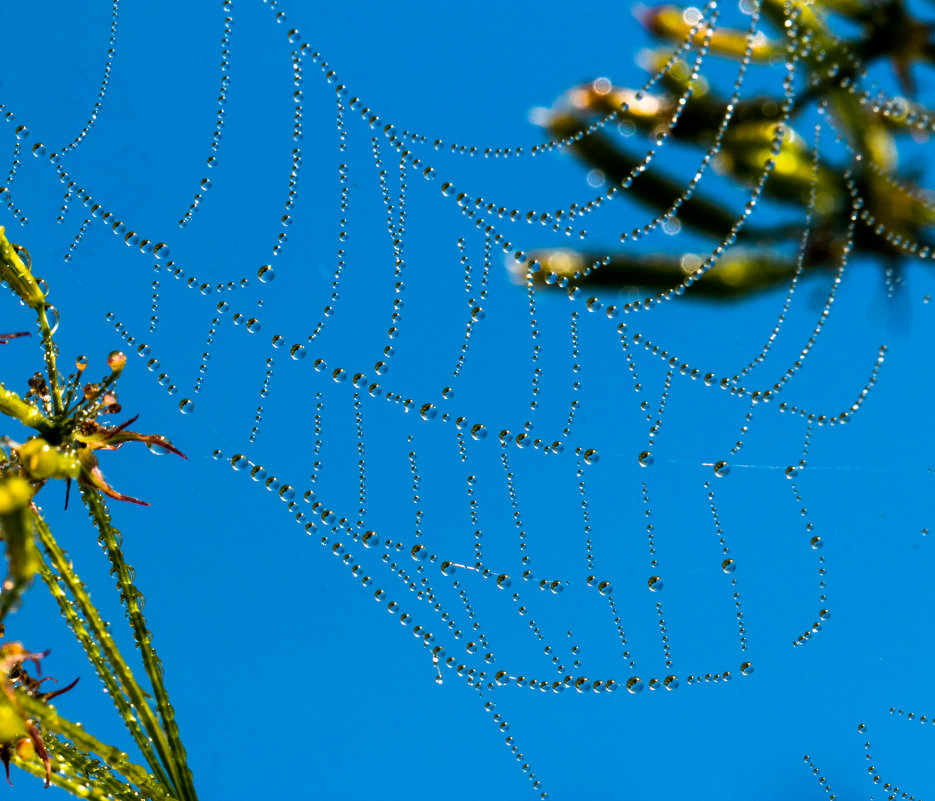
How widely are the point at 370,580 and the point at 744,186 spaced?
2.06m

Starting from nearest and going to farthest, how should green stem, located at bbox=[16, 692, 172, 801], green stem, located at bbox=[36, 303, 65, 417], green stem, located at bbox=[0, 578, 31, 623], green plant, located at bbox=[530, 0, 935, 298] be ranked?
green stem, located at bbox=[0, 578, 31, 623], green stem, located at bbox=[16, 692, 172, 801], green stem, located at bbox=[36, 303, 65, 417], green plant, located at bbox=[530, 0, 935, 298]

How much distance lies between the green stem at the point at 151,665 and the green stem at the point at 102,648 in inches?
1.7

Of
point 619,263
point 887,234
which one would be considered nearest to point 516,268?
point 619,263

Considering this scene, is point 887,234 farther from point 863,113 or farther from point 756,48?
point 756,48

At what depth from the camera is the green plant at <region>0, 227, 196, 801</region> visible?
179 centimetres

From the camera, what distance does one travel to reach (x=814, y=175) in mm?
2945

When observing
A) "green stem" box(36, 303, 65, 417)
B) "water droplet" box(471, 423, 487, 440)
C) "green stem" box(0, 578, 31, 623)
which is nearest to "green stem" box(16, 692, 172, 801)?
"green stem" box(0, 578, 31, 623)

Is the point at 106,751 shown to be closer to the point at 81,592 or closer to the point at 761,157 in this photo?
the point at 81,592

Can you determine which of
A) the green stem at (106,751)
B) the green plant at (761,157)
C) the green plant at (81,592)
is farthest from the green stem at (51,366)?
the green plant at (761,157)

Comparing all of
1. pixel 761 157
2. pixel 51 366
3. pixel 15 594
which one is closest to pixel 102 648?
pixel 51 366

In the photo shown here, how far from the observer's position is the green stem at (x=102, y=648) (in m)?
1.96

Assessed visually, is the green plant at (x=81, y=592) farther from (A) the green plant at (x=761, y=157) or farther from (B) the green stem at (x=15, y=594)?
(A) the green plant at (x=761, y=157)

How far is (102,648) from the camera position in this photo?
2.12m

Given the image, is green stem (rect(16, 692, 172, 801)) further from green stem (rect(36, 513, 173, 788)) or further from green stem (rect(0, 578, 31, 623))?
green stem (rect(0, 578, 31, 623))
